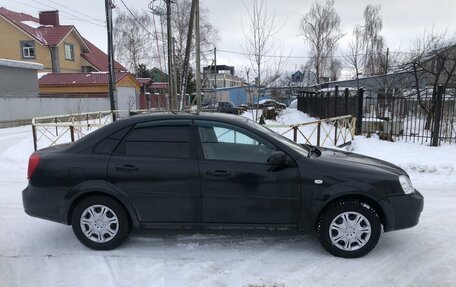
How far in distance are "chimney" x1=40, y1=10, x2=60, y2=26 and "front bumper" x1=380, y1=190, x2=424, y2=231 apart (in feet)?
134

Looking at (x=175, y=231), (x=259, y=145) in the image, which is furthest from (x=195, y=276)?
(x=259, y=145)

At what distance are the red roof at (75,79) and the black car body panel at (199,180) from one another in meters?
27.2

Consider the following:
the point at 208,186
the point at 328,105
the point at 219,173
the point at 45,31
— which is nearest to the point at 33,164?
the point at 208,186

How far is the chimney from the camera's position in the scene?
123ft

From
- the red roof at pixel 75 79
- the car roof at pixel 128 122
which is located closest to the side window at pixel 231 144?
the car roof at pixel 128 122

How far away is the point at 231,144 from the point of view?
14.0 ft

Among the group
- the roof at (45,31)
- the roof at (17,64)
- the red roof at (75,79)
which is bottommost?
the red roof at (75,79)

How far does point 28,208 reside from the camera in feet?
14.1

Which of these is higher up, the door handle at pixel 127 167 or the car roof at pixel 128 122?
the car roof at pixel 128 122

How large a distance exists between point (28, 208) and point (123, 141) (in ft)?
4.47

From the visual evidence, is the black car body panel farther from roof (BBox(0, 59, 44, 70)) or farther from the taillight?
roof (BBox(0, 59, 44, 70))

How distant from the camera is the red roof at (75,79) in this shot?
29719 mm

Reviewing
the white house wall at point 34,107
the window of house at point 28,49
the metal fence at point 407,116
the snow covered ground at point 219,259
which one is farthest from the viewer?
A: the window of house at point 28,49

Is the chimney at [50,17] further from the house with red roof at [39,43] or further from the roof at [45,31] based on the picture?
the roof at [45,31]
